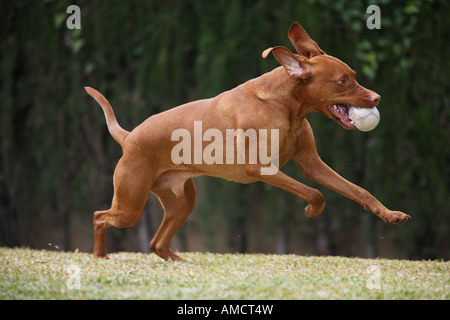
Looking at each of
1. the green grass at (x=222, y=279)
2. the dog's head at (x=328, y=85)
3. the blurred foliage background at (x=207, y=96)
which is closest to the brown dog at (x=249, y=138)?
the dog's head at (x=328, y=85)

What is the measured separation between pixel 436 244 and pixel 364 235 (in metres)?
0.87

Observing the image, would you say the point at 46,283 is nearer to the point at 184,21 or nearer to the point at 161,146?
the point at 161,146

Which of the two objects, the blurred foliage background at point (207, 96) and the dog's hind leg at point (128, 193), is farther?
the blurred foliage background at point (207, 96)

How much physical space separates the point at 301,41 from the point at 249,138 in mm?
1021

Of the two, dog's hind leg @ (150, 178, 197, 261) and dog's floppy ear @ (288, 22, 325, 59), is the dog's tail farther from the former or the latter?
dog's floppy ear @ (288, 22, 325, 59)

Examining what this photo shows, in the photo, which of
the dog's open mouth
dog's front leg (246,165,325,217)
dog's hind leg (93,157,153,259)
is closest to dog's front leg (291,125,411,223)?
dog's front leg (246,165,325,217)

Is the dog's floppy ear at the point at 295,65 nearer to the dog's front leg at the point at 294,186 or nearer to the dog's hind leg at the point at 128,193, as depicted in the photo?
the dog's front leg at the point at 294,186

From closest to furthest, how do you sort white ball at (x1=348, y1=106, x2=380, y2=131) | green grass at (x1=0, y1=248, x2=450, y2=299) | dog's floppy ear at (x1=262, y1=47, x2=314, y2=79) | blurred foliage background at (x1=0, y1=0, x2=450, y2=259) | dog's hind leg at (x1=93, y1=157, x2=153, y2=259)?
green grass at (x1=0, y1=248, x2=450, y2=299) → white ball at (x1=348, y1=106, x2=380, y2=131) → dog's floppy ear at (x1=262, y1=47, x2=314, y2=79) → dog's hind leg at (x1=93, y1=157, x2=153, y2=259) → blurred foliage background at (x1=0, y1=0, x2=450, y2=259)

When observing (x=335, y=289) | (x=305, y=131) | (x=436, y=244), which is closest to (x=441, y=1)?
(x=436, y=244)

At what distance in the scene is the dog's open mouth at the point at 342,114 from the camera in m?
4.64

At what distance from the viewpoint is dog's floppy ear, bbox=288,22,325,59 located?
5039 mm

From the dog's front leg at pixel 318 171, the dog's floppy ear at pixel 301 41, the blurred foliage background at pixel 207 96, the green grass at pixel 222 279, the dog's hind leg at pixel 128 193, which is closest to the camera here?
the green grass at pixel 222 279

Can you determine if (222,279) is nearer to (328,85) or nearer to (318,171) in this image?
(318,171)

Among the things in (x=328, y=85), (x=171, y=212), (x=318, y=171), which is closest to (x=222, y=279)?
(x=318, y=171)
